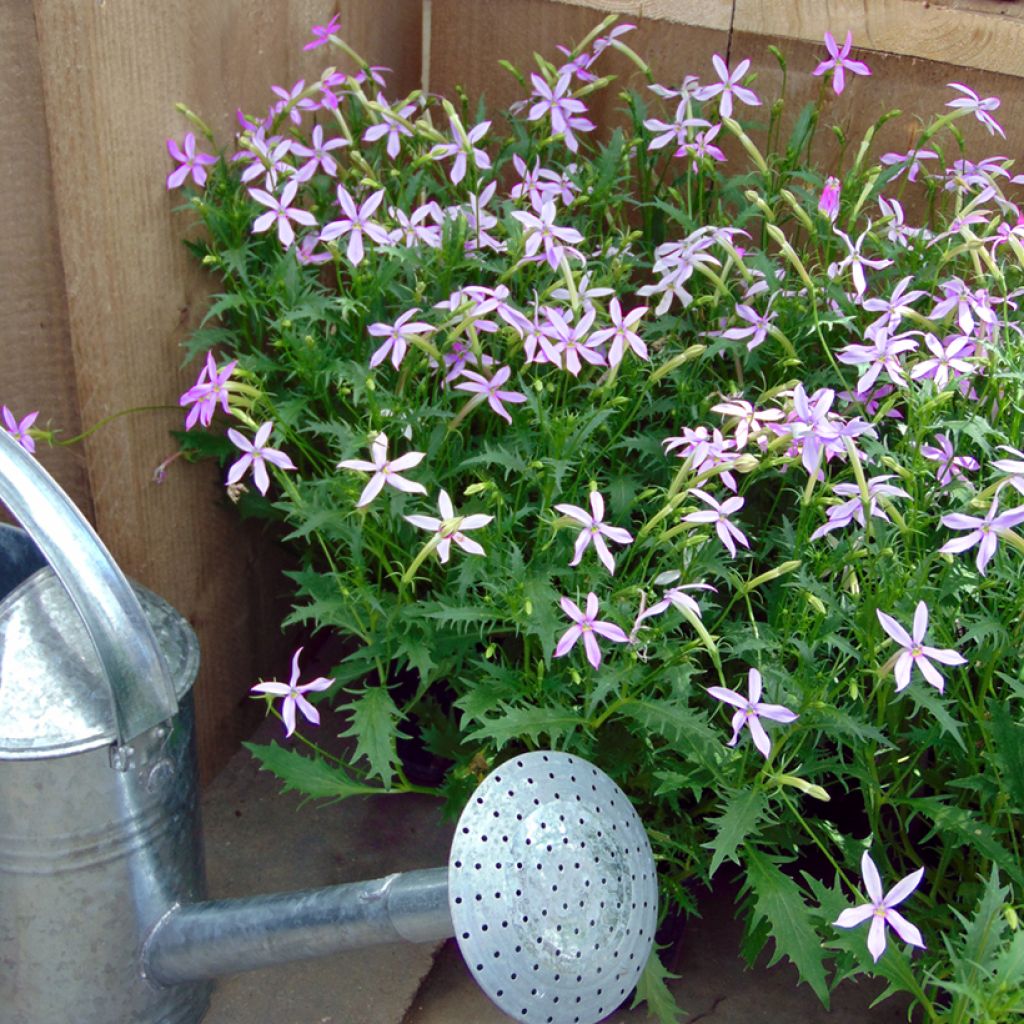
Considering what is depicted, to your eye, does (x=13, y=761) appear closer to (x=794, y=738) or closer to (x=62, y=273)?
(x=62, y=273)

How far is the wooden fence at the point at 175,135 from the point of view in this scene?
133cm

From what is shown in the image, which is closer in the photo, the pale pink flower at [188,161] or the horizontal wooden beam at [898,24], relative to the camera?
the pale pink flower at [188,161]

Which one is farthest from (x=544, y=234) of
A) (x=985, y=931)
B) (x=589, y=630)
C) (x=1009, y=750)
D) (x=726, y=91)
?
(x=985, y=931)

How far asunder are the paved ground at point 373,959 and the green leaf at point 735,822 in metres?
0.41

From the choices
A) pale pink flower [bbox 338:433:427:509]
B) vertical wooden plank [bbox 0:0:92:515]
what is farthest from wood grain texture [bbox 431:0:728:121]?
pale pink flower [bbox 338:433:427:509]

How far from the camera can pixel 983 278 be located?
54.0 inches

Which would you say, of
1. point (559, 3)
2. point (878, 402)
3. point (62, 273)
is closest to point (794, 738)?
point (878, 402)

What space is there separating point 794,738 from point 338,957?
25.5 inches

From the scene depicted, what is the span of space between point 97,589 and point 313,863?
72 cm

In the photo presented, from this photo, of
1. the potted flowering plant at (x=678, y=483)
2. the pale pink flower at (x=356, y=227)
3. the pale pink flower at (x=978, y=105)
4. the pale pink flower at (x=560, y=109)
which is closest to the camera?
the potted flowering plant at (x=678, y=483)

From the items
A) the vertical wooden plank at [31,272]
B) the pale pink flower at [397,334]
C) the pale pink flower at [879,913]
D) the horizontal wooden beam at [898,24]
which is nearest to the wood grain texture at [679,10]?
the horizontal wooden beam at [898,24]

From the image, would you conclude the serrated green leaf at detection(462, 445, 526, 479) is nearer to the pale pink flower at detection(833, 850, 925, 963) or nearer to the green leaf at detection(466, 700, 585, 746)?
the green leaf at detection(466, 700, 585, 746)

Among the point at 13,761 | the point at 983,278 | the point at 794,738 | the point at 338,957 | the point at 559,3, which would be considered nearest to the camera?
the point at 13,761

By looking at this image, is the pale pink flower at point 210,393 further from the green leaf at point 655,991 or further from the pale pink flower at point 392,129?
the green leaf at point 655,991
